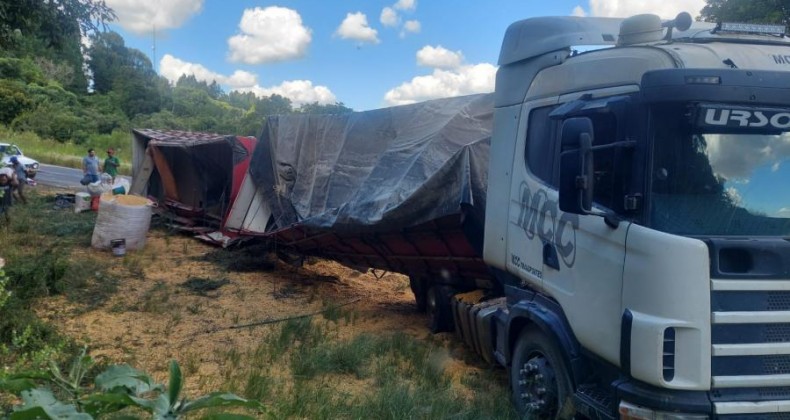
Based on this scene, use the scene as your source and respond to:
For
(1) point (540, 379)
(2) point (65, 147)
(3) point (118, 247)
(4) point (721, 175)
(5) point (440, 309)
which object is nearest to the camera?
(4) point (721, 175)

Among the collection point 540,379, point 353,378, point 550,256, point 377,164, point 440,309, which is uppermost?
point 377,164

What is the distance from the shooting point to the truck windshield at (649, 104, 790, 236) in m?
3.38

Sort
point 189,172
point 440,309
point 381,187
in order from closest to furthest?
point 440,309, point 381,187, point 189,172

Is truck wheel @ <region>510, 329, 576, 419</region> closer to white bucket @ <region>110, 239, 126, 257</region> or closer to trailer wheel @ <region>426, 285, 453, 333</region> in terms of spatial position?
trailer wheel @ <region>426, 285, 453, 333</region>

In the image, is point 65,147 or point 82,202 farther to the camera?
point 65,147

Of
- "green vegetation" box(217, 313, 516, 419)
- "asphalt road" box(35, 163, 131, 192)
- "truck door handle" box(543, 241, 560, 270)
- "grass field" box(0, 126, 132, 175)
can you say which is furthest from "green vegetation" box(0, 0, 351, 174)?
"truck door handle" box(543, 241, 560, 270)

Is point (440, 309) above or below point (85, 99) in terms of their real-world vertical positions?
below

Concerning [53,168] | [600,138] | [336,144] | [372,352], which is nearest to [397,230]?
[372,352]

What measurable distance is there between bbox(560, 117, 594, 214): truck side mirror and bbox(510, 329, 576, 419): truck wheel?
1184 mm

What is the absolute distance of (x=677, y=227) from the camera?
3354 mm


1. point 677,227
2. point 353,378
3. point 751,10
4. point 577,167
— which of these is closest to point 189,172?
point 353,378

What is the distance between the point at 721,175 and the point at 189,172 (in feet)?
40.7

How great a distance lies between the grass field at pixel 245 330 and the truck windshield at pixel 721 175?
6.94 ft

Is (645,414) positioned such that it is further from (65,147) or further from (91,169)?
(65,147)
